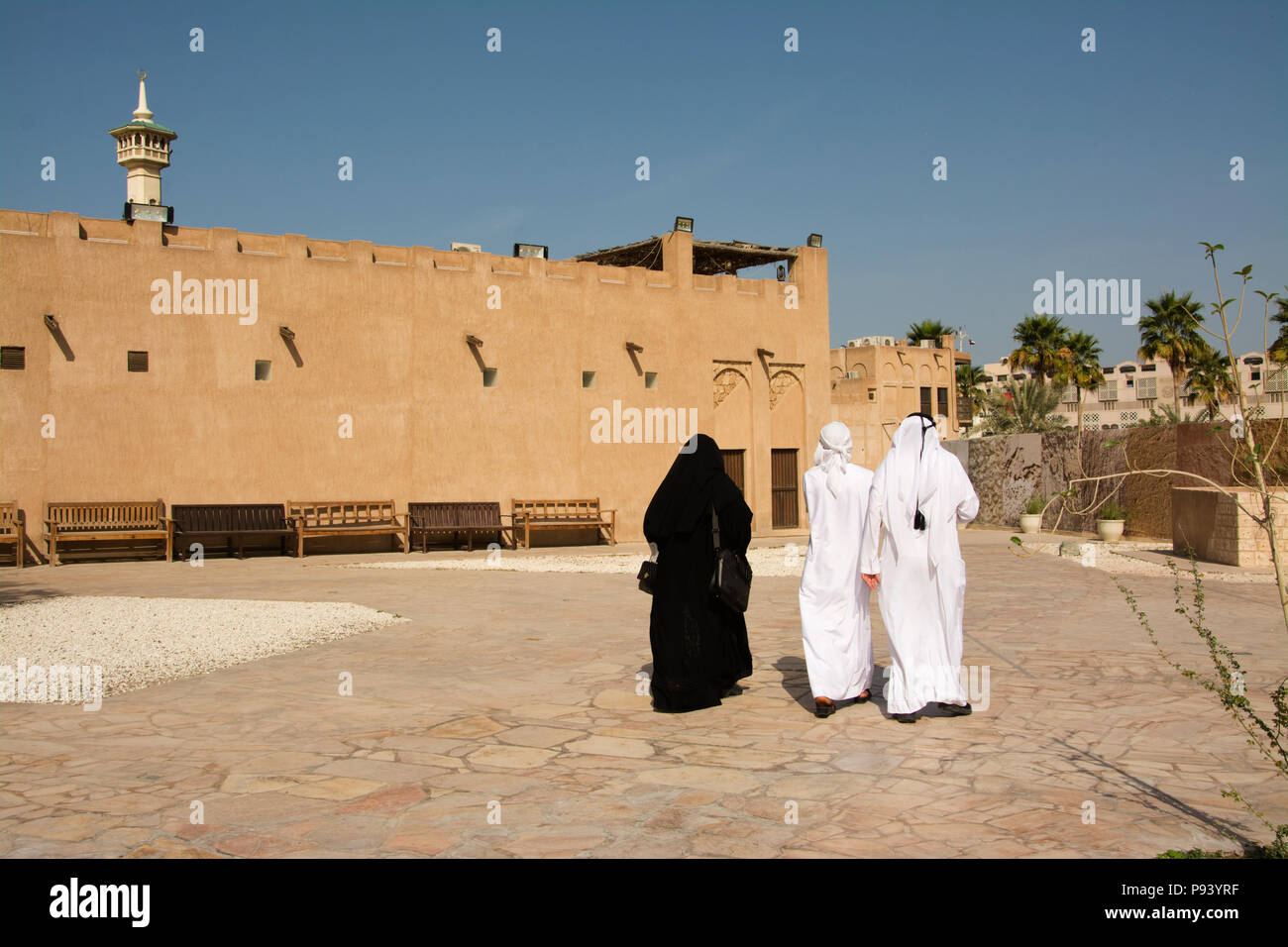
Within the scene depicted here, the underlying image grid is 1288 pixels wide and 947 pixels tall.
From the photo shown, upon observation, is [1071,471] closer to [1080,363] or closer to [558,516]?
[558,516]

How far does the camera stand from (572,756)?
5383 millimetres

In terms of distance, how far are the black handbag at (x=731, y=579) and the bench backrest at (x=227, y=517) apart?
13.4 meters

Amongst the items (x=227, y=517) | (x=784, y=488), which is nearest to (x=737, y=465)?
(x=784, y=488)

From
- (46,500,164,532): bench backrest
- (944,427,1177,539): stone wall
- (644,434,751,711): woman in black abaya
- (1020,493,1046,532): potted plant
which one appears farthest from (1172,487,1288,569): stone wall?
(46,500,164,532): bench backrest

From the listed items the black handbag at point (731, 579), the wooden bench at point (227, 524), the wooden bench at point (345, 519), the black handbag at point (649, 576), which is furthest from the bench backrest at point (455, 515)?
the black handbag at point (731, 579)

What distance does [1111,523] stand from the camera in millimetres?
20094

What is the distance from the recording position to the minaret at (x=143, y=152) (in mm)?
61781

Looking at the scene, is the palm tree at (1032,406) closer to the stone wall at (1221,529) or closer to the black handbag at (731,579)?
the stone wall at (1221,529)

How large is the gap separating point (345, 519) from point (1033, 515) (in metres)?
14.5

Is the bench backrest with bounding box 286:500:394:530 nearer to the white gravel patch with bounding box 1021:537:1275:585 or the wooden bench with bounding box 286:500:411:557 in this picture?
the wooden bench with bounding box 286:500:411:557
